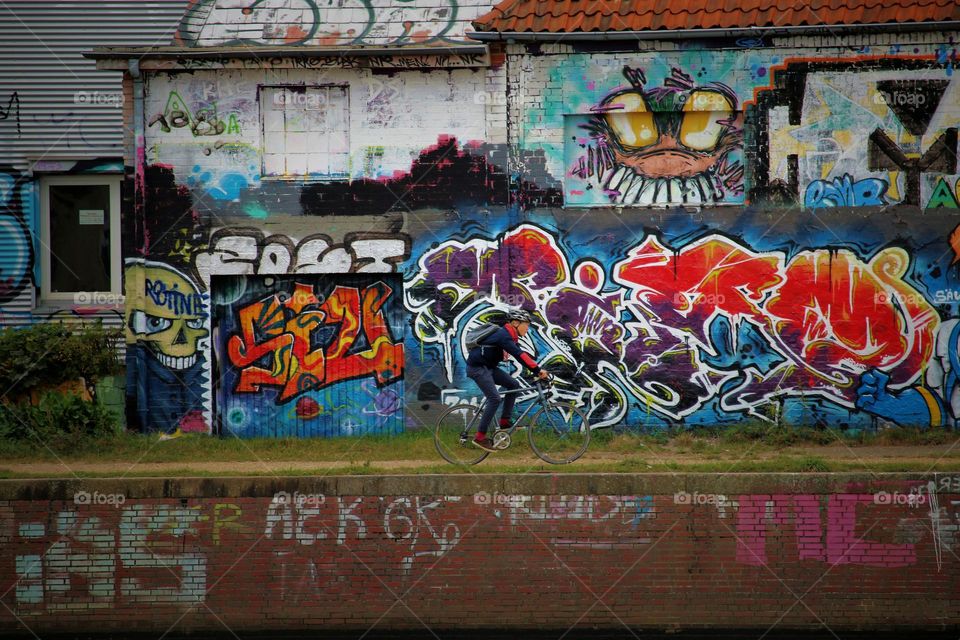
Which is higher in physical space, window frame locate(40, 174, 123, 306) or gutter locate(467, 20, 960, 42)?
gutter locate(467, 20, 960, 42)

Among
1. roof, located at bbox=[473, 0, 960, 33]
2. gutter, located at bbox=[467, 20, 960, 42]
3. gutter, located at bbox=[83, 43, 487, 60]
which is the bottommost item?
gutter, located at bbox=[83, 43, 487, 60]

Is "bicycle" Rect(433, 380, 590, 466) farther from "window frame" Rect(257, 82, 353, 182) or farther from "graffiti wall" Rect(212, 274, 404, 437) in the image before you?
"window frame" Rect(257, 82, 353, 182)

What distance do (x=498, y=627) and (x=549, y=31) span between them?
786 centimetres

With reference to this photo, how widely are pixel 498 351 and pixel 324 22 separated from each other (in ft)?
18.6

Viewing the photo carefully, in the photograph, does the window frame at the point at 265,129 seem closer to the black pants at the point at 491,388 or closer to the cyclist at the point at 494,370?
the cyclist at the point at 494,370

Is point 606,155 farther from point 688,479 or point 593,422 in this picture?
point 688,479

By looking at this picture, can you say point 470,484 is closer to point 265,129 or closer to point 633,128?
point 633,128

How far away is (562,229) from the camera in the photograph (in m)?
13.9

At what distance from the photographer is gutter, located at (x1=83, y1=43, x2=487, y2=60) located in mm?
13555

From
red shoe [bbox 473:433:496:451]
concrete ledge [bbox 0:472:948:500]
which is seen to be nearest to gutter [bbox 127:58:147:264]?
concrete ledge [bbox 0:472:948:500]

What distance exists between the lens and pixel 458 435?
13.2 m

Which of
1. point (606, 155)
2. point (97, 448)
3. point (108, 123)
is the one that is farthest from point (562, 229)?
point (108, 123)

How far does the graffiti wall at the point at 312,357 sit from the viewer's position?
46.0 ft

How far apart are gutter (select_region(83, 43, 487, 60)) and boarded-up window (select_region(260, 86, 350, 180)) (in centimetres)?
54
